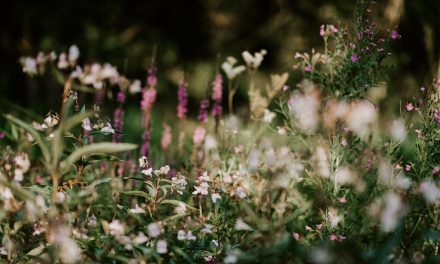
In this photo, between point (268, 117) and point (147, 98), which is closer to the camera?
point (268, 117)

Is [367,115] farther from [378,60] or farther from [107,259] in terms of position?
[107,259]

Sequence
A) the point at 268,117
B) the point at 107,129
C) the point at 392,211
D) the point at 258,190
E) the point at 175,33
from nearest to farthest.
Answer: the point at 392,211 → the point at 107,129 → the point at 258,190 → the point at 268,117 → the point at 175,33

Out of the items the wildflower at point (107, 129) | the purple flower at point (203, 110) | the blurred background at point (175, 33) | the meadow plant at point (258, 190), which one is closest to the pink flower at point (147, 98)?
the meadow plant at point (258, 190)

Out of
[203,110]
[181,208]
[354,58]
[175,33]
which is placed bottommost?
[181,208]

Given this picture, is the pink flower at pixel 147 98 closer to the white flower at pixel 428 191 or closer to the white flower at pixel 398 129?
the white flower at pixel 398 129

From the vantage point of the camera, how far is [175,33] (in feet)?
32.0

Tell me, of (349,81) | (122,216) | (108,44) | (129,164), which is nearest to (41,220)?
(122,216)

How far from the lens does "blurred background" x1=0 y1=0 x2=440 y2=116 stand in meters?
7.83

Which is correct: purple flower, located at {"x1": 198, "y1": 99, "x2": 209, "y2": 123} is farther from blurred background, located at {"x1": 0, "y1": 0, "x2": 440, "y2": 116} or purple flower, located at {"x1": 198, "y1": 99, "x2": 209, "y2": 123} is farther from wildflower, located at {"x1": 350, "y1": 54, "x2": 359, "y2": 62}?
blurred background, located at {"x1": 0, "y1": 0, "x2": 440, "y2": 116}

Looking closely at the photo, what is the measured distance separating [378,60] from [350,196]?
649mm

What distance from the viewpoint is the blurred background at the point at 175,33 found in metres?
7.83

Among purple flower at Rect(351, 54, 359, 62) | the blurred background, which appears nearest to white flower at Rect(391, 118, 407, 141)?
purple flower at Rect(351, 54, 359, 62)

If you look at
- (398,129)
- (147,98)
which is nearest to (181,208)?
(398,129)

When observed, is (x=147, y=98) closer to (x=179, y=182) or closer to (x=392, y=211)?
(x=179, y=182)
